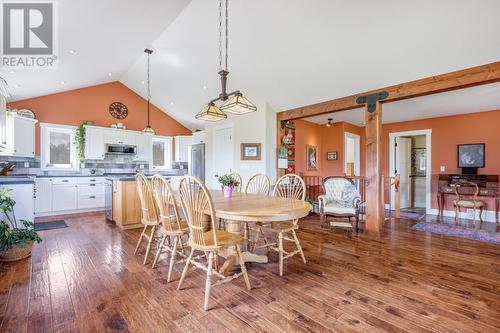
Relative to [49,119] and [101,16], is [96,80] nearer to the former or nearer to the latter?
[49,119]

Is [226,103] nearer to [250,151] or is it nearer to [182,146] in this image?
[250,151]

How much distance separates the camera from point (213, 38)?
395cm

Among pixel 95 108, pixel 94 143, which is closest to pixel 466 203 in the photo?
pixel 94 143

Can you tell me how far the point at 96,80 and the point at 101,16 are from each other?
3.22 m

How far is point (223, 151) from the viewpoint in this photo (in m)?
5.89

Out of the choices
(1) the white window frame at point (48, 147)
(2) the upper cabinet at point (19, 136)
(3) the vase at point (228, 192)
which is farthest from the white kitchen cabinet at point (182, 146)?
(3) the vase at point (228, 192)

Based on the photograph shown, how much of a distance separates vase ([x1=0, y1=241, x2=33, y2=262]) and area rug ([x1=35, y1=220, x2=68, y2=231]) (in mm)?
1602

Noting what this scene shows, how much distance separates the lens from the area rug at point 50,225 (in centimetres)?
424

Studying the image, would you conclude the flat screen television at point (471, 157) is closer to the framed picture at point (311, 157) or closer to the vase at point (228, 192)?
the framed picture at point (311, 157)

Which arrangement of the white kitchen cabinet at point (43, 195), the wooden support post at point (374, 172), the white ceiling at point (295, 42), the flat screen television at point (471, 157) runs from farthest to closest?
1. the flat screen television at point (471, 157)
2. the white kitchen cabinet at point (43, 195)
3. the wooden support post at point (374, 172)
4. the white ceiling at point (295, 42)

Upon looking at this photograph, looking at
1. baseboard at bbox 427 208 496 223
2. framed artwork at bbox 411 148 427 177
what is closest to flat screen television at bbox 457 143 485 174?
baseboard at bbox 427 208 496 223

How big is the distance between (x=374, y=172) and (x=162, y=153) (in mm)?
5908

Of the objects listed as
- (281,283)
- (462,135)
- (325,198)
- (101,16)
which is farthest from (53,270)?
(462,135)

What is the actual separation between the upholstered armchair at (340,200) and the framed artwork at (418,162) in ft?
12.1
